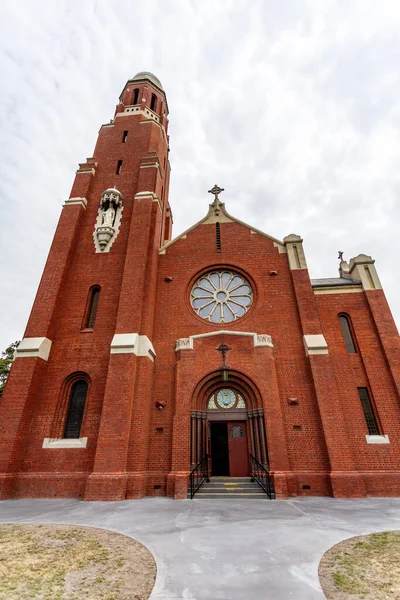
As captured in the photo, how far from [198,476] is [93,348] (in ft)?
21.2

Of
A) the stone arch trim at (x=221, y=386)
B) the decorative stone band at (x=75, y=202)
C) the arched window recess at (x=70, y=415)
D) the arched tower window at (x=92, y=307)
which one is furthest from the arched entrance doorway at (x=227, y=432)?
the decorative stone band at (x=75, y=202)

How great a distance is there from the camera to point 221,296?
50.3 feet

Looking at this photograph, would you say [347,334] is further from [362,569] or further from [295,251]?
[362,569]

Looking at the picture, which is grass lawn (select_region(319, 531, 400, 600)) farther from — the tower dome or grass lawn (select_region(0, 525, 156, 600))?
the tower dome

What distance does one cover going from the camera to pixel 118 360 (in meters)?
11.9

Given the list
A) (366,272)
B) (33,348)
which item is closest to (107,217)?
(33,348)

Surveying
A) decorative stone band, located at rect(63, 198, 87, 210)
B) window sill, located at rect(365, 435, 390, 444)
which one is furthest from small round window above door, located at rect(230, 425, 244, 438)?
decorative stone band, located at rect(63, 198, 87, 210)

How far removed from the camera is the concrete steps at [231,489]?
10.1m

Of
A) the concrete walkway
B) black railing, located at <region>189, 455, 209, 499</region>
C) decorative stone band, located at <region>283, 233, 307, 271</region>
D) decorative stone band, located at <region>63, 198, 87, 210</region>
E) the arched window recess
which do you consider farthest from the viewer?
decorative stone band, located at <region>63, 198, 87, 210</region>

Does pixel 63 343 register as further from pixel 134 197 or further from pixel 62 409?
pixel 134 197

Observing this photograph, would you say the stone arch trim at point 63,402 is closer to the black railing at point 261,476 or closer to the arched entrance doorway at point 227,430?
the arched entrance doorway at point 227,430

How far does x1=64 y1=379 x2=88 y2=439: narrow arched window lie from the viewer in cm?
1212

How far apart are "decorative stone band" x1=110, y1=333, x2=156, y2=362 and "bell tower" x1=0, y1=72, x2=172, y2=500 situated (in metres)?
0.04

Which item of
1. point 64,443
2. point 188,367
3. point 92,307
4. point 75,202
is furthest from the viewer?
point 75,202
